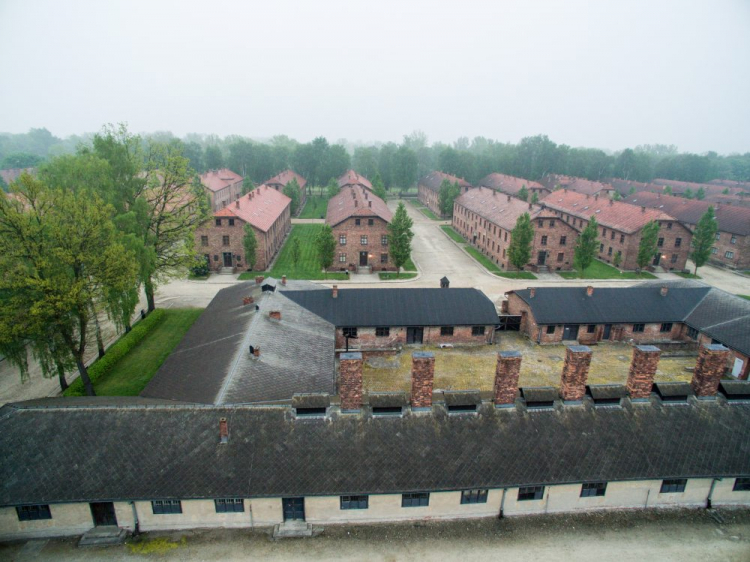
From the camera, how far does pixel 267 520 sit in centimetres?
1839

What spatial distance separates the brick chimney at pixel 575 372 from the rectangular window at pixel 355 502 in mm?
9605

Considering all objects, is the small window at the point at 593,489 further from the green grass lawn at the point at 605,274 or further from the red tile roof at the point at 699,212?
the red tile roof at the point at 699,212

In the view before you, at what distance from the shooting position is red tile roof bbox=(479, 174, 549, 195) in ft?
324

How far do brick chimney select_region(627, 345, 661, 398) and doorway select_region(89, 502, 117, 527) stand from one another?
21974 mm

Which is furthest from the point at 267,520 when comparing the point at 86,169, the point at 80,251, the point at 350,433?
the point at 86,169

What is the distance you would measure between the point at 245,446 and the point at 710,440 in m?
19.5

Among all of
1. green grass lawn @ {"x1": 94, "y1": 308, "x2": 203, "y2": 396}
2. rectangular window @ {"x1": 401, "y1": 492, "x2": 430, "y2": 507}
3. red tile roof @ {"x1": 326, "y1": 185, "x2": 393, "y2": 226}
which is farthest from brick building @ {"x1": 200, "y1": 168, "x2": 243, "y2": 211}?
rectangular window @ {"x1": 401, "y1": 492, "x2": 430, "y2": 507}

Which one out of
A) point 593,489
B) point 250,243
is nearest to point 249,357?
point 593,489

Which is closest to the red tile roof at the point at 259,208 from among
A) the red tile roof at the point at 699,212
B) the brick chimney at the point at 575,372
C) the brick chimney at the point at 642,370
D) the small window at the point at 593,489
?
the brick chimney at the point at 575,372

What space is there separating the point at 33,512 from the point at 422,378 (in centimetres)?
1567

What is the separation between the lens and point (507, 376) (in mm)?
19625

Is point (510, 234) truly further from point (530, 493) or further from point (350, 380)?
point (350, 380)

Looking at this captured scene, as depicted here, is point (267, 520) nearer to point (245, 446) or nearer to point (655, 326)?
point (245, 446)

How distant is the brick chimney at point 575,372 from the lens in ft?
63.7
